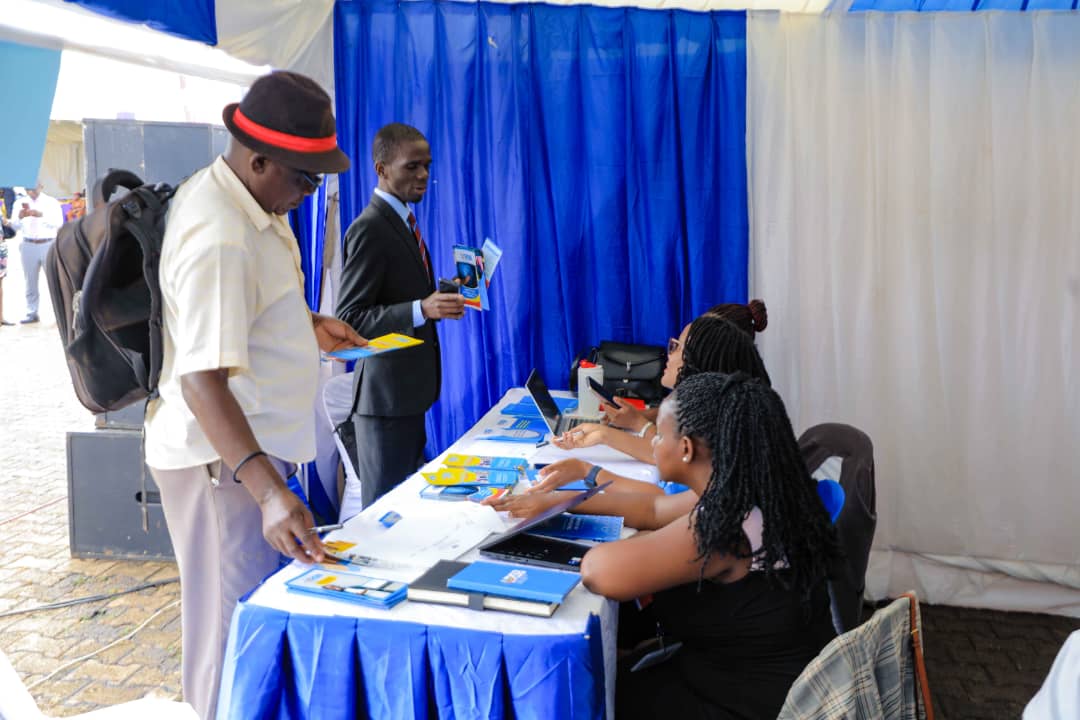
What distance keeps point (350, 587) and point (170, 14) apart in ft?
6.50

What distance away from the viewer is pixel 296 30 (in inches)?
133

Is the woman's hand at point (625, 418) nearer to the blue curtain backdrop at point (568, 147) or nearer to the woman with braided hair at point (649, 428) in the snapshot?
the woman with braided hair at point (649, 428)

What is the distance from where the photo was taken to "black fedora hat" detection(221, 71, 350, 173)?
171 centimetres

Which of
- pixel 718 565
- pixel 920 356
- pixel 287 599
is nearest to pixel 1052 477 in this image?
pixel 920 356

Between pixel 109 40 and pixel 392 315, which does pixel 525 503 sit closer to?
pixel 392 315

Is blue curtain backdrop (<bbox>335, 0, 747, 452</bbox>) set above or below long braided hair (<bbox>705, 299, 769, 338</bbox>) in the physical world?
above

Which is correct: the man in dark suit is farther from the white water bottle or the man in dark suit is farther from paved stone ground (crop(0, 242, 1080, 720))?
paved stone ground (crop(0, 242, 1080, 720))

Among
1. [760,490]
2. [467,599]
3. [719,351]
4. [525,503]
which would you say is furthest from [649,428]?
[467,599]

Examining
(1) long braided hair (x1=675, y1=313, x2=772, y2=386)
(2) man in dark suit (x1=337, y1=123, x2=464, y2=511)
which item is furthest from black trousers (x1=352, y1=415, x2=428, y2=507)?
(1) long braided hair (x1=675, y1=313, x2=772, y2=386)

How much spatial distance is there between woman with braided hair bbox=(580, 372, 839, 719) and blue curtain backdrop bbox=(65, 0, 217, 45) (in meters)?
1.95

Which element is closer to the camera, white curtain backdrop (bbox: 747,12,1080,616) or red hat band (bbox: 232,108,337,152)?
red hat band (bbox: 232,108,337,152)

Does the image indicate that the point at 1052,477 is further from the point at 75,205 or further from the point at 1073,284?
the point at 75,205

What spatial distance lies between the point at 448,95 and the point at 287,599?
2571 millimetres

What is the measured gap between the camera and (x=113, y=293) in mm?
1720
